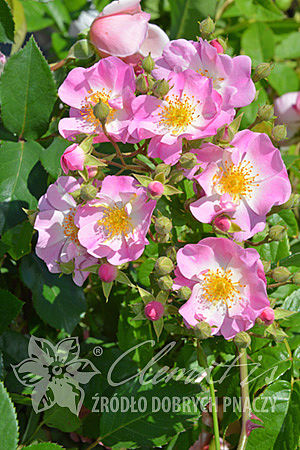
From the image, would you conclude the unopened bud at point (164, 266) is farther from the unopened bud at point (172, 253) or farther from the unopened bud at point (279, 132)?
the unopened bud at point (279, 132)

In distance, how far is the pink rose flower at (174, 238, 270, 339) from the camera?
52 centimetres

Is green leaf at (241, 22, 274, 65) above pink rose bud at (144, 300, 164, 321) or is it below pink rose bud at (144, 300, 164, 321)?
below

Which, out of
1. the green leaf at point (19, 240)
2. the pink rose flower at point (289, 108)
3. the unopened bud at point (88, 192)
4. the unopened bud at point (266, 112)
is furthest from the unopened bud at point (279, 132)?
the pink rose flower at point (289, 108)

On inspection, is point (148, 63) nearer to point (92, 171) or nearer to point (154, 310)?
point (92, 171)

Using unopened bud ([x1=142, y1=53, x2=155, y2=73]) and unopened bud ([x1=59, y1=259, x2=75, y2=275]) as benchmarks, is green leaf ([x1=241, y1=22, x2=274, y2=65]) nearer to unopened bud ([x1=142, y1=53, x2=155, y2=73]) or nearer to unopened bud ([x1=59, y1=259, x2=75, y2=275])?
A: unopened bud ([x1=142, y1=53, x2=155, y2=73])

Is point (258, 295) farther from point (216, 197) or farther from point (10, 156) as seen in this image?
point (10, 156)

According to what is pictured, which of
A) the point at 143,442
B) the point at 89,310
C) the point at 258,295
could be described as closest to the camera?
the point at 258,295

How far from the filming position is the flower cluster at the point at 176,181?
52 centimetres

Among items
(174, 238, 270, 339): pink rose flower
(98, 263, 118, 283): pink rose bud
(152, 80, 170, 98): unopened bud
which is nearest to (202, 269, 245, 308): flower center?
(174, 238, 270, 339): pink rose flower

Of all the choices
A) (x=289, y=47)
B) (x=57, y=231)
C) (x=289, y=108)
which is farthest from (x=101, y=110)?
(x=289, y=47)

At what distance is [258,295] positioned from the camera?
0.53 meters

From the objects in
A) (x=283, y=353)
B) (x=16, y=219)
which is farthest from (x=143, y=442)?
(x=16, y=219)

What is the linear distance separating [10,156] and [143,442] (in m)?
0.43

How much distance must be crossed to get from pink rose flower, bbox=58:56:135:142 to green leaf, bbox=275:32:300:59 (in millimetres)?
756
